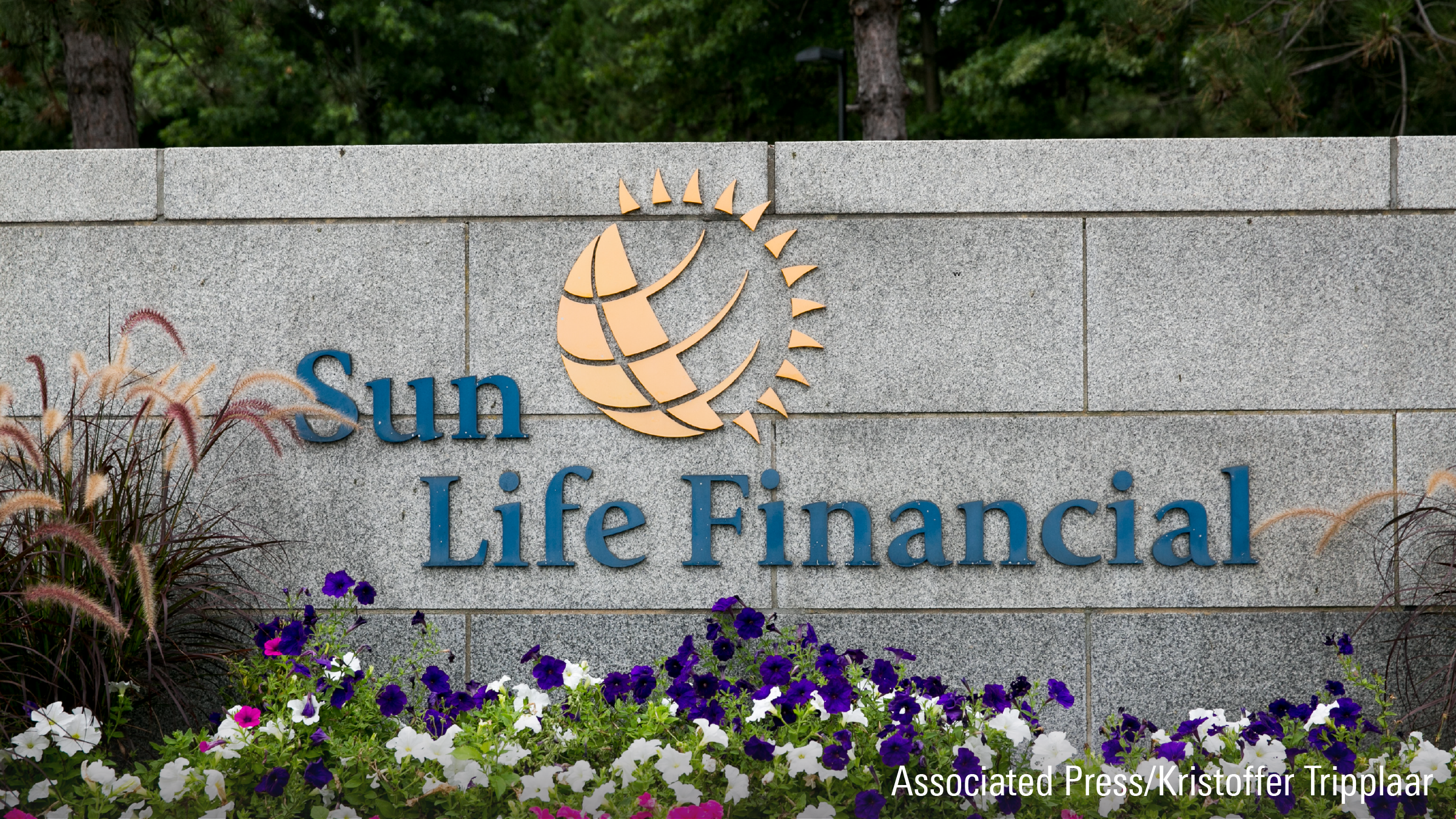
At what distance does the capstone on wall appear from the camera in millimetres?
4379

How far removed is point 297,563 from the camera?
14.6 feet

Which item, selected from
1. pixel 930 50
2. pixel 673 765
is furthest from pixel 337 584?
pixel 930 50

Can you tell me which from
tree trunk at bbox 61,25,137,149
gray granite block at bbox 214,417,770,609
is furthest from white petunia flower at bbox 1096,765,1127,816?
tree trunk at bbox 61,25,137,149

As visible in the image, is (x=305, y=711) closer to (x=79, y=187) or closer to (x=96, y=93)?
(x=79, y=187)

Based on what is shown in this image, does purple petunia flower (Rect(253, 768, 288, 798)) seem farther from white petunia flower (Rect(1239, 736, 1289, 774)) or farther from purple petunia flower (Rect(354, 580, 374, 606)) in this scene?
white petunia flower (Rect(1239, 736, 1289, 774))

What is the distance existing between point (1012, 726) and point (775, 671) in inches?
32.2

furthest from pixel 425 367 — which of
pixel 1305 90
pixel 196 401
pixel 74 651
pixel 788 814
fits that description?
pixel 1305 90

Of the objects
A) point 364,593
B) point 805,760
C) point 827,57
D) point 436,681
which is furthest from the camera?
point 827,57

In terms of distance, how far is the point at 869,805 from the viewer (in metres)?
2.84

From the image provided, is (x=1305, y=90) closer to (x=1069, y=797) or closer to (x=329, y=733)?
(x=1069, y=797)

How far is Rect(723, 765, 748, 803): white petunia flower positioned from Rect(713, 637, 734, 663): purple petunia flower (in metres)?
0.85

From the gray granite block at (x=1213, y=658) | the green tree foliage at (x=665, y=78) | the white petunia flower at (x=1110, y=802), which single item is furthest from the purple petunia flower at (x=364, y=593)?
the green tree foliage at (x=665, y=78)

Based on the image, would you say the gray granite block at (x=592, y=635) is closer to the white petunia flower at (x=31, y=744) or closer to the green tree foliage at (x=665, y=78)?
the white petunia flower at (x=31, y=744)

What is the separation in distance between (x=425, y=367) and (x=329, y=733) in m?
1.65
